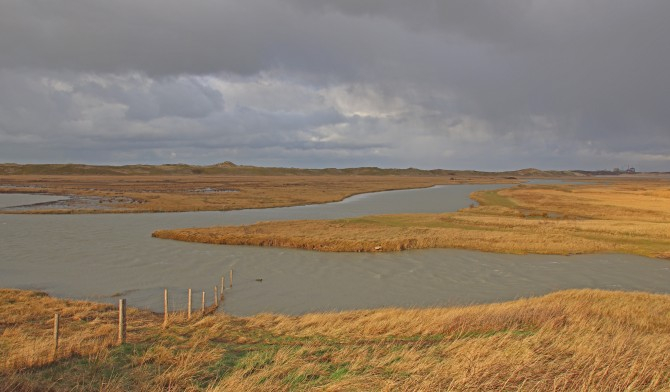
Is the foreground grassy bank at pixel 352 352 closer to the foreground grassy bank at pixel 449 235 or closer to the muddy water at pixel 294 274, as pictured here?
the muddy water at pixel 294 274

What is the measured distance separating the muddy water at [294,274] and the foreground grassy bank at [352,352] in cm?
546

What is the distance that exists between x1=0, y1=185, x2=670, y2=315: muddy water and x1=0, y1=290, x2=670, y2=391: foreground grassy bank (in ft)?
17.9

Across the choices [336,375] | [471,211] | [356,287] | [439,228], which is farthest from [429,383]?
[471,211]

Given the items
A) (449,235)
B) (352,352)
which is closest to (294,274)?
(449,235)

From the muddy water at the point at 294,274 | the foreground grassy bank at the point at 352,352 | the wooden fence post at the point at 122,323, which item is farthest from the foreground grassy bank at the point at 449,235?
the wooden fence post at the point at 122,323

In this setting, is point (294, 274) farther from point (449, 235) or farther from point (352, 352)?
point (352, 352)

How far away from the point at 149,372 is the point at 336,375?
152 inches

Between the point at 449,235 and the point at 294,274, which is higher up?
the point at 449,235

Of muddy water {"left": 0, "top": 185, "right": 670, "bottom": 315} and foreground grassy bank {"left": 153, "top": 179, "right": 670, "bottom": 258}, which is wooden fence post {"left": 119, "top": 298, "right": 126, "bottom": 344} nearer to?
muddy water {"left": 0, "top": 185, "right": 670, "bottom": 315}

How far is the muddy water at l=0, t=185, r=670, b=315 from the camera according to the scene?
21.9 metres

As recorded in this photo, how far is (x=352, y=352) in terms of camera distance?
1023 centimetres

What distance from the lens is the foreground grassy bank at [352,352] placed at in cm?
761

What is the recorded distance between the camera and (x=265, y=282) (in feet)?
80.9

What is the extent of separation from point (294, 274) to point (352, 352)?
16.5 metres
